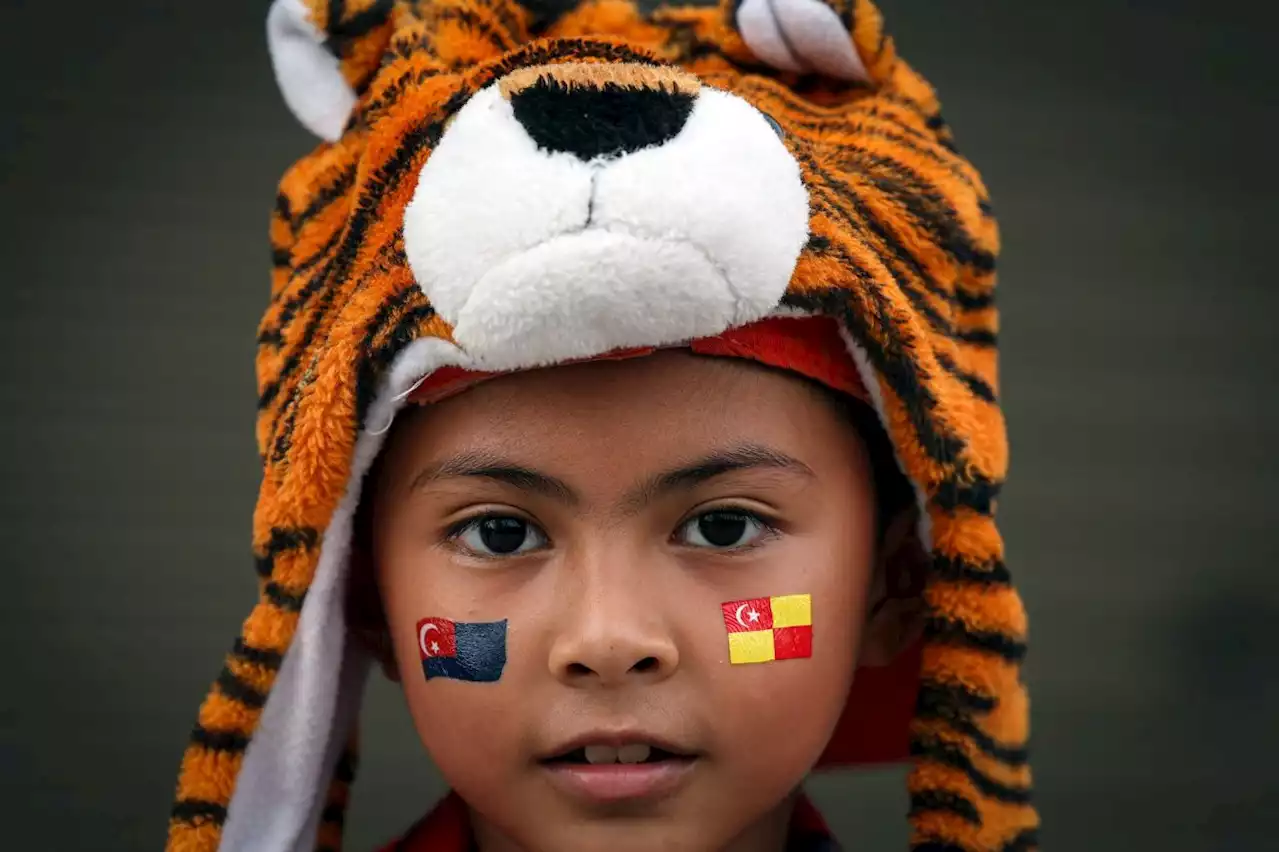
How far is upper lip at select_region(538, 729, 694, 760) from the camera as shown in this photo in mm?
960

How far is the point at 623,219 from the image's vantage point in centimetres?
90

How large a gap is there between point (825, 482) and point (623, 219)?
31 centimetres

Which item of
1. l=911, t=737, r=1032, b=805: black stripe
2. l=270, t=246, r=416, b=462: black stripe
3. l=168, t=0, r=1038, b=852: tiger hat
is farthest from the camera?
l=911, t=737, r=1032, b=805: black stripe

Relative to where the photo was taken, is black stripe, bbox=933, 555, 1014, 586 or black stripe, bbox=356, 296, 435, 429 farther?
black stripe, bbox=933, 555, 1014, 586

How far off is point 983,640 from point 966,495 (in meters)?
0.14

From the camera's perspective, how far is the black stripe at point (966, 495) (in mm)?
1067

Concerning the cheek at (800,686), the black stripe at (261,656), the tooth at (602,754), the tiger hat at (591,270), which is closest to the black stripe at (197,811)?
the tiger hat at (591,270)

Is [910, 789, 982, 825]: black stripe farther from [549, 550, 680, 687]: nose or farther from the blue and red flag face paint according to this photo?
the blue and red flag face paint

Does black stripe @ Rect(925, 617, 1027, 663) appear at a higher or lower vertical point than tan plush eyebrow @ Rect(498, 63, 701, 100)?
lower

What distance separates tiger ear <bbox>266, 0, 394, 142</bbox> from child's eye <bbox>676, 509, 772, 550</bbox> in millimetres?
519

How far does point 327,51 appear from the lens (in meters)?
1.16

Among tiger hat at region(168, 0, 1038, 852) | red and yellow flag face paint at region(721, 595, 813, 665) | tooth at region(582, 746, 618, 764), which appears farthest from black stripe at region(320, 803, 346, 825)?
red and yellow flag face paint at region(721, 595, 813, 665)

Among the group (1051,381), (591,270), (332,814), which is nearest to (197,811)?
(332,814)

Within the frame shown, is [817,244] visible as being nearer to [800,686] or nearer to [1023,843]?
[800,686]
